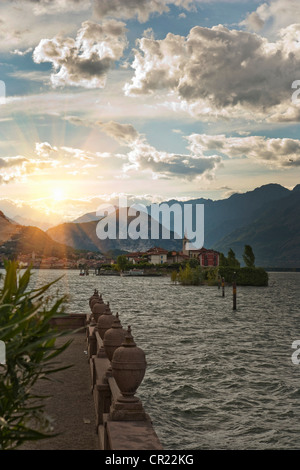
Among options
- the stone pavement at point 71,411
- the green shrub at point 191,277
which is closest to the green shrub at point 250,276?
the green shrub at point 191,277

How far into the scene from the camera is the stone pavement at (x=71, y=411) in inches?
331

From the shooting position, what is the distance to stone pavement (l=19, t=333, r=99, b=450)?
27.6 feet

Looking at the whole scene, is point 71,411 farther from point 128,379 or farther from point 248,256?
point 248,256

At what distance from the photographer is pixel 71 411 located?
10328mm

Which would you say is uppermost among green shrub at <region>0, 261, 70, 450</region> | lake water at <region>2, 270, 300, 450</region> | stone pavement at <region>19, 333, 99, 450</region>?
green shrub at <region>0, 261, 70, 450</region>

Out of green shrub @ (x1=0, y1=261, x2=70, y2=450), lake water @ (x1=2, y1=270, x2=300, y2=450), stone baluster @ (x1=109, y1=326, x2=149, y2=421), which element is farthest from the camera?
lake water @ (x1=2, y1=270, x2=300, y2=450)

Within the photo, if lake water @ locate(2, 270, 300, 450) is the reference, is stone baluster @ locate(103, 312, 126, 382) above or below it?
above

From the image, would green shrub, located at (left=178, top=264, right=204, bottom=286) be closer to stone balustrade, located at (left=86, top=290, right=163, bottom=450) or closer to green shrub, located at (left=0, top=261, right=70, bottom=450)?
stone balustrade, located at (left=86, top=290, right=163, bottom=450)

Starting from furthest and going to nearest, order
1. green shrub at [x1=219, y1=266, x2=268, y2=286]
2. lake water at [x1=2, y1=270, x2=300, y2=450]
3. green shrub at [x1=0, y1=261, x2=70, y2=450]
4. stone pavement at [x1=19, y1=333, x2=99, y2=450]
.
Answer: green shrub at [x1=219, y1=266, x2=268, y2=286]
lake water at [x1=2, y1=270, x2=300, y2=450]
stone pavement at [x1=19, y1=333, x2=99, y2=450]
green shrub at [x1=0, y1=261, x2=70, y2=450]

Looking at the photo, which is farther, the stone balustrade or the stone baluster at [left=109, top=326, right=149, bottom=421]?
the stone baluster at [left=109, top=326, right=149, bottom=421]

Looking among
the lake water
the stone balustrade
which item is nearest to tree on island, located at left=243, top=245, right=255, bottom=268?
the lake water

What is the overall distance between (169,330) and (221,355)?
13599 millimetres

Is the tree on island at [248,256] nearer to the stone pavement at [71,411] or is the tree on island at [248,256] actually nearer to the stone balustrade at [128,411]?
the stone pavement at [71,411]
